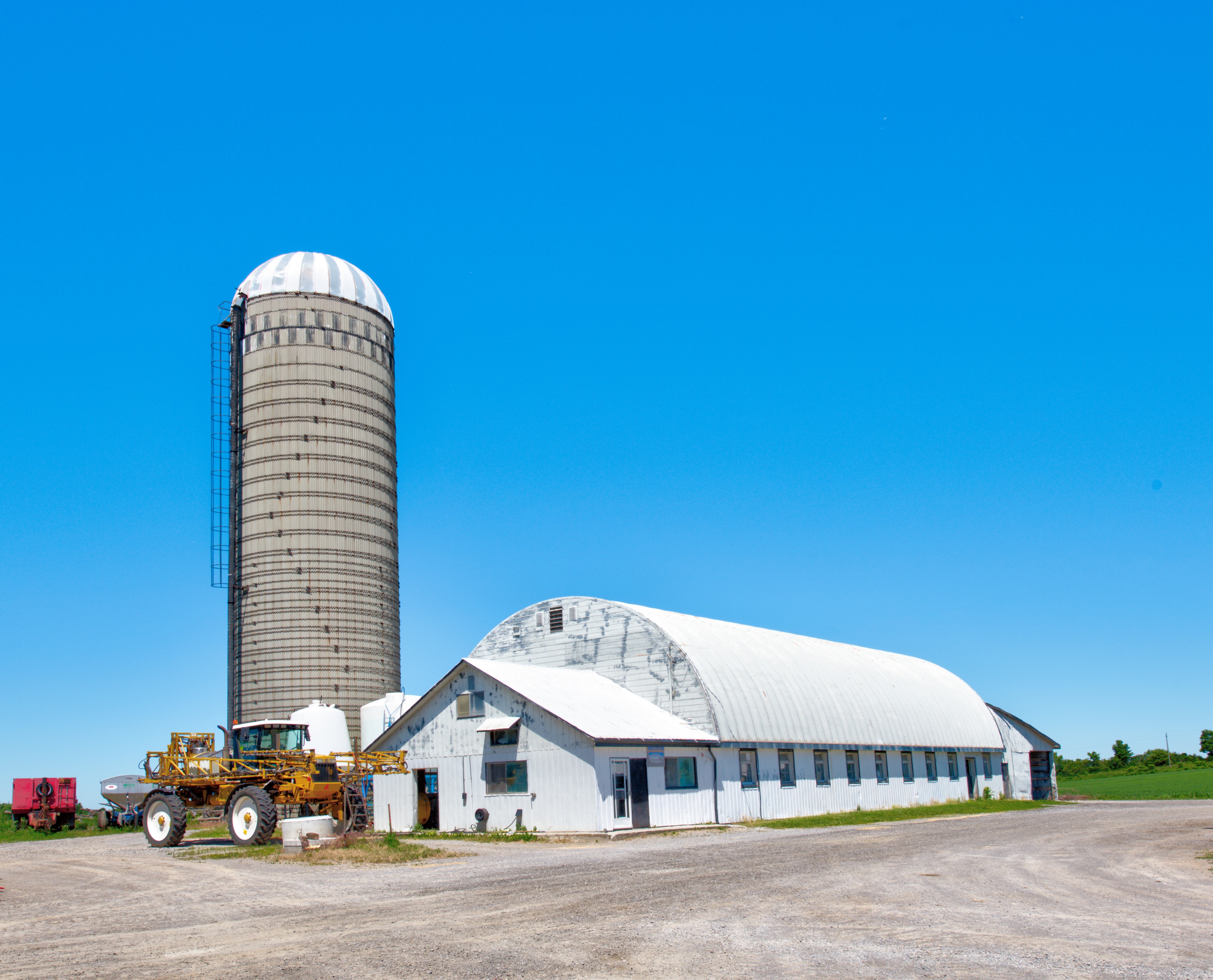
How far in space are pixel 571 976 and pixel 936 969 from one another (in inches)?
136

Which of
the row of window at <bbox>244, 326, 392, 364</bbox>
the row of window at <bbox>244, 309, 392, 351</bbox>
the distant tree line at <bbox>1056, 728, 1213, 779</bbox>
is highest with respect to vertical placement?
the row of window at <bbox>244, 309, 392, 351</bbox>

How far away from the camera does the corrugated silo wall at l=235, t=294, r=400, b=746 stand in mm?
44906

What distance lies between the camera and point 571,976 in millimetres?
10117

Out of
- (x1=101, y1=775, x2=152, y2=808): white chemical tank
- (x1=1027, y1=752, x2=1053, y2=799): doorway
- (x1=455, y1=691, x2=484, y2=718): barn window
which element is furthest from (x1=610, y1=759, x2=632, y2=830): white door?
(x1=1027, y1=752, x2=1053, y2=799): doorway

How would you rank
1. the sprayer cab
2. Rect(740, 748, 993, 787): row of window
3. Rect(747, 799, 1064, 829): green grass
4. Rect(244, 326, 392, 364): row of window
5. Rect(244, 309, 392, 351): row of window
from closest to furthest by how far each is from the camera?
the sprayer cab → Rect(747, 799, 1064, 829): green grass → Rect(740, 748, 993, 787): row of window → Rect(244, 326, 392, 364): row of window → Rect(244, 309, 392, 351): row of window

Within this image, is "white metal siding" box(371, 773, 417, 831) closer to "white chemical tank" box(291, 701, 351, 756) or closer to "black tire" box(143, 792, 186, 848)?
"white chemical tank" box(291, 701, 351, 756)

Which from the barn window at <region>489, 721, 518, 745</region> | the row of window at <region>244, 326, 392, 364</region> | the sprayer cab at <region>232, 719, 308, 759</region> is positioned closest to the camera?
the sprayer cab at <region>232, 719, 308, 759</region>

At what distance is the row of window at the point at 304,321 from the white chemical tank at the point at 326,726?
1591 cm

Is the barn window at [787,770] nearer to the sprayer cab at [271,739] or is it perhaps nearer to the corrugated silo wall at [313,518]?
the corrugated silo wall at [313,518]

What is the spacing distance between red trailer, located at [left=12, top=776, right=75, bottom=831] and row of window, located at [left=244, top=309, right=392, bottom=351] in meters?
22.4

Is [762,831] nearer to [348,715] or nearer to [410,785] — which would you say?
[410,785]

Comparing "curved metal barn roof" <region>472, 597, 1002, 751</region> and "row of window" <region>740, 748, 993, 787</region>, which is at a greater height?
"curved metal barn roof" <region>472, 597, 1002, 751</region>

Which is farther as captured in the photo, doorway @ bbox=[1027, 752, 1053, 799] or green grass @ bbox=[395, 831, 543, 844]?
doorway @ bbox=[1027, 752, 1053, 799]

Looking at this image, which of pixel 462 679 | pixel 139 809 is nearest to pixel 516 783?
pixel 462 679
